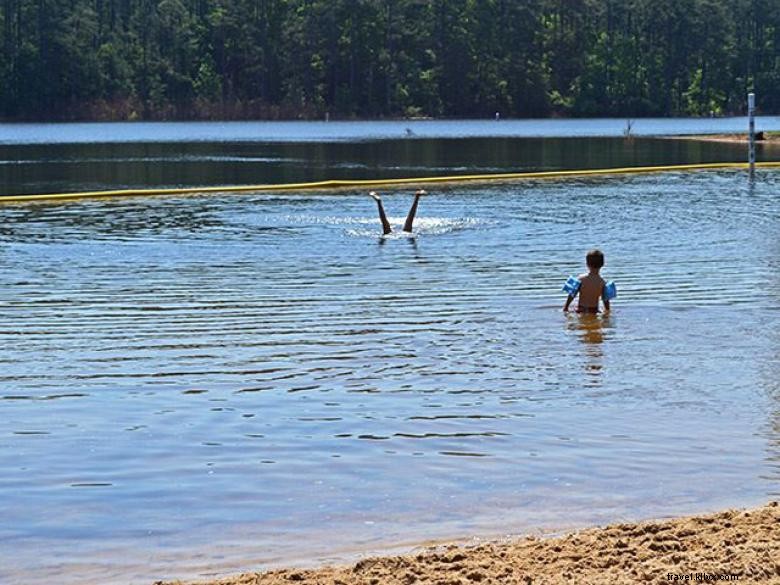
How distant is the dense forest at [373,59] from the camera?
14000 centimetres

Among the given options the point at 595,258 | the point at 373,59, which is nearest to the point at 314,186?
the point at 595,258

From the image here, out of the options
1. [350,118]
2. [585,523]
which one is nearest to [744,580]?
[585,523]

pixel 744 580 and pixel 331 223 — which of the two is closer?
pixel 744 580

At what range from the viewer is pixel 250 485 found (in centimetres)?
956

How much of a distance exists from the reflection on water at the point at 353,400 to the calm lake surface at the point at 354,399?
0.03 meters

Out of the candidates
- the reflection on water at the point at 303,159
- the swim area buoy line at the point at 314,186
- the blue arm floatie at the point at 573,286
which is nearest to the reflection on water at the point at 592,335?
the blue arm floatie at the point at 573,286

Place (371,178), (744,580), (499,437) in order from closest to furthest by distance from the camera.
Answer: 1. (744,580)
2. (499,437)
3. (371,178)

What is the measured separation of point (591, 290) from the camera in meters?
16.7

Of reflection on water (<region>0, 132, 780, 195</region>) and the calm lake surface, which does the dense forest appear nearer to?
reflection on water (<region>0, 132, 780, 195</region>)

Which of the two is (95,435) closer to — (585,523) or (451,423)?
(451,423)

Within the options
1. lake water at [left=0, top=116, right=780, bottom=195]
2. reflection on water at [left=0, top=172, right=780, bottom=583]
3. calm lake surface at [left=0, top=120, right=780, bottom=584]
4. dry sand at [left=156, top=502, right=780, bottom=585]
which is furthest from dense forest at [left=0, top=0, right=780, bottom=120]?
dry sand at [left=156, top=502, right=780, bottom=585]

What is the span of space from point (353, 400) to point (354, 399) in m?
0.03

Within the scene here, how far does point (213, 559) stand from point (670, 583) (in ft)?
8.22

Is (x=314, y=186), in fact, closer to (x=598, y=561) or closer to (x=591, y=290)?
(x=591, y=290)
